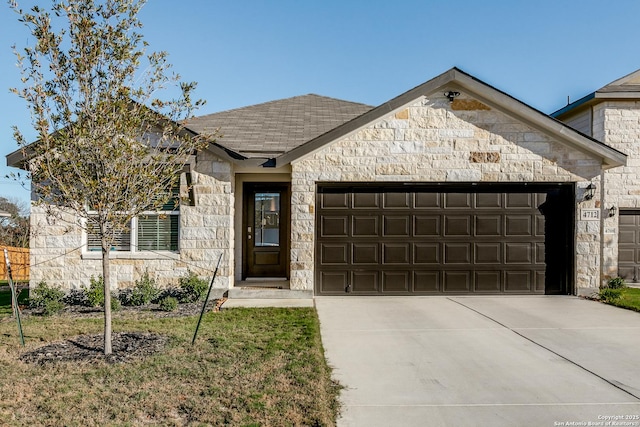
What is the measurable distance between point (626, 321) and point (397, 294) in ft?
14.2

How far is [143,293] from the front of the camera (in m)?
8.88

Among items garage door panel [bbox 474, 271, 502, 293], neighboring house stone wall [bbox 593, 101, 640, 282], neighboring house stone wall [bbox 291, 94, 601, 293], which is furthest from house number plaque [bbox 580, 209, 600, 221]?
neighboring house stone wall [bbox 593, 101, 640, 282]

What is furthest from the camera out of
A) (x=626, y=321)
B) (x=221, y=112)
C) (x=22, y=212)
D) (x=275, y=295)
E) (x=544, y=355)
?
(x=22, y=212)

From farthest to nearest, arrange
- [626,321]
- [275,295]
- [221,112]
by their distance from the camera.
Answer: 1. [221,112]
2. [275,295]
3. [626,321]

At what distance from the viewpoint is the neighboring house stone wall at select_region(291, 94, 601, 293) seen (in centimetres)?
984

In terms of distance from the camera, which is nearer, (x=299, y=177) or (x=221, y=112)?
(x=299, y=177)

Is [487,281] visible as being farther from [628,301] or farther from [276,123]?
[276,123]

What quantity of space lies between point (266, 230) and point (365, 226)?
2940mm

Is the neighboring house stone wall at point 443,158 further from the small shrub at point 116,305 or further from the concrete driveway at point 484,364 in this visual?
the small shrub at point 116,305

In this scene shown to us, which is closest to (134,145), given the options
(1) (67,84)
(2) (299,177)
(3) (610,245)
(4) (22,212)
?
(1) (67,84)

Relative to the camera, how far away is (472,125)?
9.86 meters

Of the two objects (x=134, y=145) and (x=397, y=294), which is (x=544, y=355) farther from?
(x=134, y=145)

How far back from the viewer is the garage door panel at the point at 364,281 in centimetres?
1002

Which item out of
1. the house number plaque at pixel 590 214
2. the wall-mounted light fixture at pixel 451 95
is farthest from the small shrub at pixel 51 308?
the house number plaque at pixel 590 214
